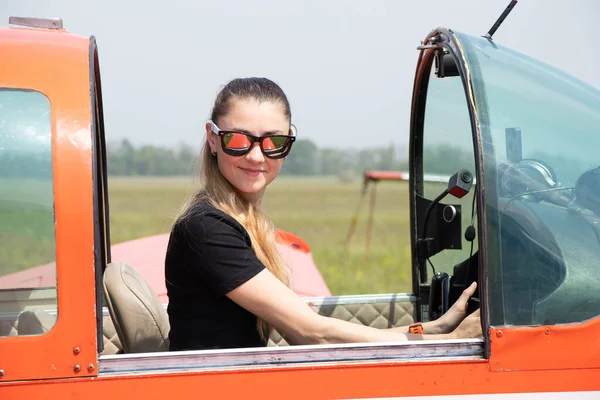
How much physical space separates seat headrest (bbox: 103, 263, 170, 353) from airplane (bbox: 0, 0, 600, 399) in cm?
31

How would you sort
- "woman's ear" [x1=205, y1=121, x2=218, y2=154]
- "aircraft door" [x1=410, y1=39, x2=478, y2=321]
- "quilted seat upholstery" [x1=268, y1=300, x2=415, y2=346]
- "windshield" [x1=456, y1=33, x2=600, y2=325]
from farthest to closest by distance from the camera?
"quilted seat upholstery" [x1=268, y1=300, x2=415, y2=346], "aircraft door" [x1=410, y1=39, x2=478, y2=321], "woman's ear" [x1=205, y1=121, x2=218, y2=154], "windshield" [x1=456, y1=33, x2=600, y2=325]

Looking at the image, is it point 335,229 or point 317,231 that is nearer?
point 317,231

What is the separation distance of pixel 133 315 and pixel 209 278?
44 cm

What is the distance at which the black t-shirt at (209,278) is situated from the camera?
216 centimetres

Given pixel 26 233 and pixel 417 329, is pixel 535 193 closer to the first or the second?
pixel 417 329

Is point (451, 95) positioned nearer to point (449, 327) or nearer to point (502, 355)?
point (449, 327)

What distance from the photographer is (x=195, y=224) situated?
2.21 metres

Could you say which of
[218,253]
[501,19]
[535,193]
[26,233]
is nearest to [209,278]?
[218,253]

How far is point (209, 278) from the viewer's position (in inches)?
86.0

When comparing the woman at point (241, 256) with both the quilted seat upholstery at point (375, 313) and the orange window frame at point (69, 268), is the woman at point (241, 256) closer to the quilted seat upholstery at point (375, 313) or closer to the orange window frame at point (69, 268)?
the orange window frame at point (69, 268)

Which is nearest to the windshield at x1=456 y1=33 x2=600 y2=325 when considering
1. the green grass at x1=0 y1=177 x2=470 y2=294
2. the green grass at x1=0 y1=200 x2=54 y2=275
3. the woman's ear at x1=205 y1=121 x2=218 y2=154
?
the green grass at x1=0 y1=177 x2=470 y2=294

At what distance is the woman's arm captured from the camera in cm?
216

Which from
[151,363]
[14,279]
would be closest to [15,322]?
[14,279]

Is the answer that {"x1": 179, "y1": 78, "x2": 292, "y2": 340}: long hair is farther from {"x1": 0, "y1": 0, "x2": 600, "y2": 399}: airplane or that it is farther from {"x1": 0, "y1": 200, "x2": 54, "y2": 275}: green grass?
{"x1": 0, "y1": 200, "x2": 54, "y2": 275}: green grass
